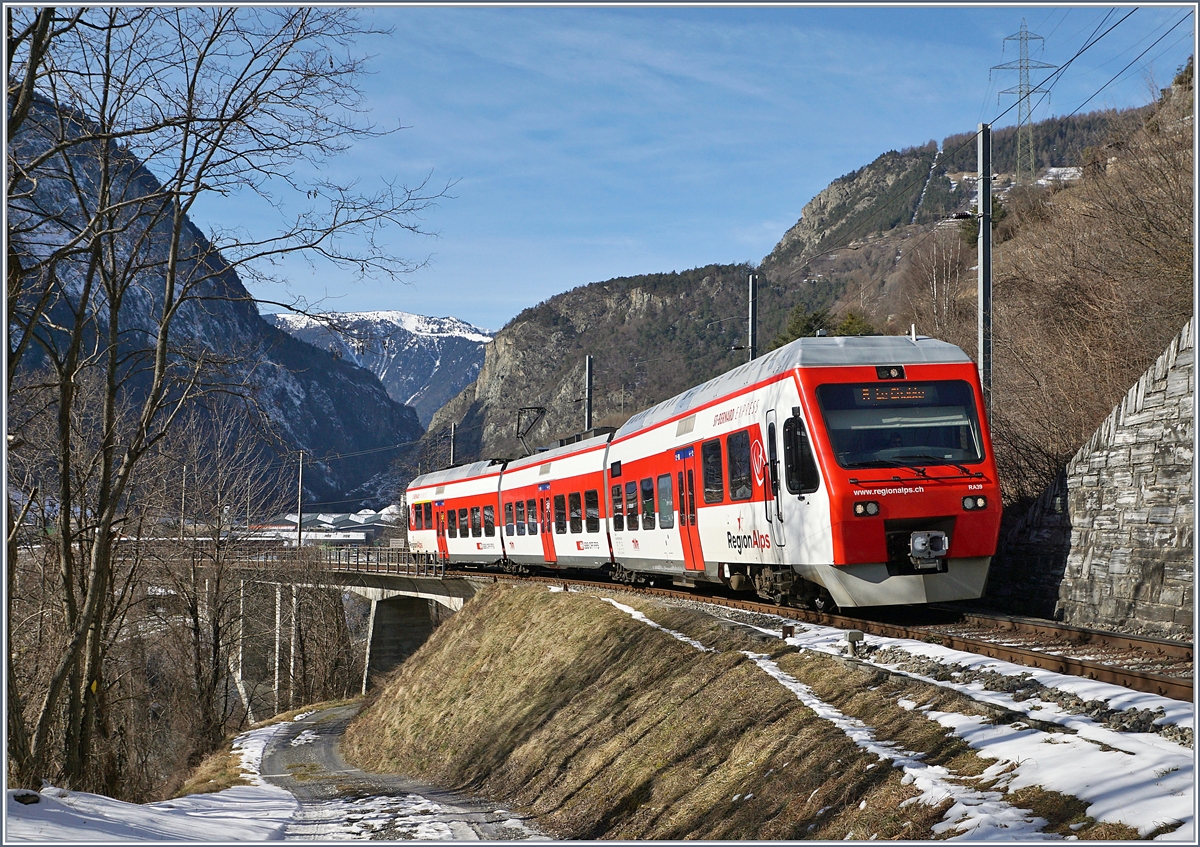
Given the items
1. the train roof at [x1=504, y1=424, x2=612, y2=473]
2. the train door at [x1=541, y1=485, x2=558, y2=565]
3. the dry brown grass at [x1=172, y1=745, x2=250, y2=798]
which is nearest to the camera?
the dry brown grass at [x1=172, y1=745, x2=250, y2=798]

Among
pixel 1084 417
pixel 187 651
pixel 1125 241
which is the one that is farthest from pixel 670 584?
pixel 187 651

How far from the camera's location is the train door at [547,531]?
26844 millimetres

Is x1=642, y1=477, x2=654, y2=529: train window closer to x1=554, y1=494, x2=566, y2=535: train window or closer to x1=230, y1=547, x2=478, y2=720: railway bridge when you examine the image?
x1=554, y1=494, x2=566, y2=535: train window

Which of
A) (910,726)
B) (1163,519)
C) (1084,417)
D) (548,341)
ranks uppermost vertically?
(548,341)

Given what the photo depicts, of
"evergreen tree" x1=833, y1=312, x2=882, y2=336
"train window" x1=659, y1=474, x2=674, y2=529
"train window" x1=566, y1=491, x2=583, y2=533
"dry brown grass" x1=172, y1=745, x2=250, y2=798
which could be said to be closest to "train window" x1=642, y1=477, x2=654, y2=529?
"train window" x1=659, y1=474, x2=674, y2=529

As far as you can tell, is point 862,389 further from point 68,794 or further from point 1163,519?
point 68,794

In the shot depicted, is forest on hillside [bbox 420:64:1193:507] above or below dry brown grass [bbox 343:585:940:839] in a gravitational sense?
above

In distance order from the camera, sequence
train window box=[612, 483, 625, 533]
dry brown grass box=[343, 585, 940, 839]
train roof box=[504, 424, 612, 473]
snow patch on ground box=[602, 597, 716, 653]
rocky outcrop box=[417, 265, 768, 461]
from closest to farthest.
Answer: dry brown grass box=[343, 585, 940, 839]
snow patch on ground box=[602, 597, 716, 653]
train window box=[612, 483, 625, 533]
train roof box=[504, 424, 612, 473]
rocky outcrop box=[417, 265, 768, 461]

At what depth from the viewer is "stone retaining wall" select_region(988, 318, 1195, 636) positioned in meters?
10.2

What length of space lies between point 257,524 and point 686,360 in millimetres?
94903

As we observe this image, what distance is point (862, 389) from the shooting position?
12.3 metres

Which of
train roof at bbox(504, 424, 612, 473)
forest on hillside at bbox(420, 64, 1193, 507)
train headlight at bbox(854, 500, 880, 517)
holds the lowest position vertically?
train headlight at bbox(854, 500, 880, 517)

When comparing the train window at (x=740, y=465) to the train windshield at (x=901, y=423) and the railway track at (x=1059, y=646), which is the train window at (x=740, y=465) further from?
the train windshield at (x=901, y=423)

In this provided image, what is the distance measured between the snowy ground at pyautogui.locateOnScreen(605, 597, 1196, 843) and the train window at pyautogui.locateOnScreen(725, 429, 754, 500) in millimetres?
5566
